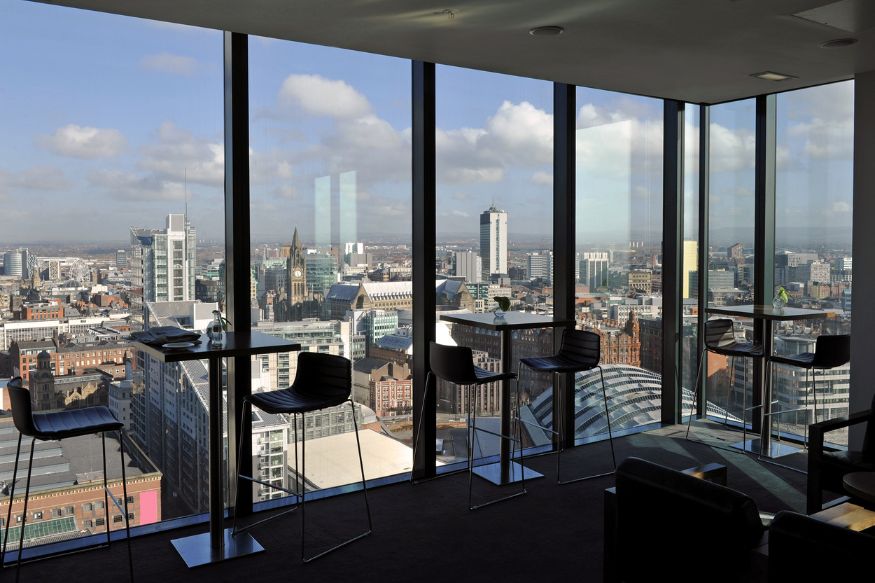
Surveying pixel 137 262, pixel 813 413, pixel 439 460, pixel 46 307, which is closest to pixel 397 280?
pixel 439 460

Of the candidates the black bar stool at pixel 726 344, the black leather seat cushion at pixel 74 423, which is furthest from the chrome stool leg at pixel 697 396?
the black leather seat cushion at pixel 74 423

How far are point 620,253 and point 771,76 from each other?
1.81 metres

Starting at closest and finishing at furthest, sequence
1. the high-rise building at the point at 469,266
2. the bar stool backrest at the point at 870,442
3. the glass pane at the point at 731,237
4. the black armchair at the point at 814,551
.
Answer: the black armchair at the point at 814,551 < the bar stool backrest at the point at 870,442 < the high-rise building at the point at 469,266 < the glass pane at the point at 731,237

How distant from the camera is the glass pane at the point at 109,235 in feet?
12.6

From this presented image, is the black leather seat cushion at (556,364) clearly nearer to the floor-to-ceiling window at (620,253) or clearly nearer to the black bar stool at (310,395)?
the floor-to-ceiling window at (620,253)

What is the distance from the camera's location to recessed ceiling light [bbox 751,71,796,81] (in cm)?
530

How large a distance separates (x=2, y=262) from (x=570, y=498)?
3596 mm

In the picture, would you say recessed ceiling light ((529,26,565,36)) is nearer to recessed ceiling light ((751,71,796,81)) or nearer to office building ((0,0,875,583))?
office building ((0,0,875,583))

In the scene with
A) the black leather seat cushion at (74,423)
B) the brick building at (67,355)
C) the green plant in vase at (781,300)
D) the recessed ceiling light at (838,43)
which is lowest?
the black leather seat cushion at (74,423)

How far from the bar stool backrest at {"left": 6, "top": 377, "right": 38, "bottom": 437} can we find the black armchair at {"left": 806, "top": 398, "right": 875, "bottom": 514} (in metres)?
3.91

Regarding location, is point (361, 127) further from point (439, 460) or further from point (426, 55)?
point (439, 460)

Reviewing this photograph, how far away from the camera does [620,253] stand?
635 cm

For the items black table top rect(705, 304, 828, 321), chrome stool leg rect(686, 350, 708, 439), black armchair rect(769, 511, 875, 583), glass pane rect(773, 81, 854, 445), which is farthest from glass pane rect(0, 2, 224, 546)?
glass pane rect(773, 81, 854, 445)

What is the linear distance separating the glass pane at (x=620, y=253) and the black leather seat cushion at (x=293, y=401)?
2702 mm
